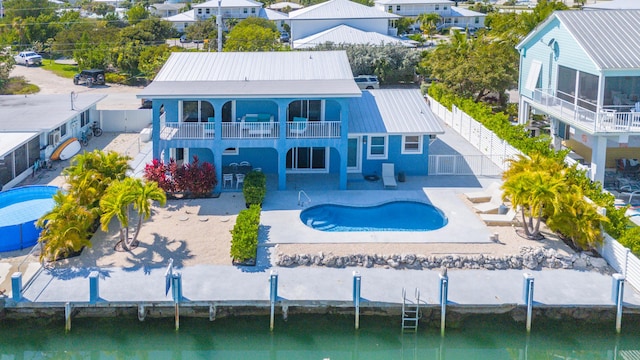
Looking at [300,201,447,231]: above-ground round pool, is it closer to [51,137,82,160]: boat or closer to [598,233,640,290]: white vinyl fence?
[598,233,640,290]: white vinyl fence

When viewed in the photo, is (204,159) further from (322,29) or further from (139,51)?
(322,29)

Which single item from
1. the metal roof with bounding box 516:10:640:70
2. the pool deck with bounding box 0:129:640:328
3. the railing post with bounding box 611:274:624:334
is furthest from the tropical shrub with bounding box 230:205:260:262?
the metal roof with bounding box 516:10:640:70

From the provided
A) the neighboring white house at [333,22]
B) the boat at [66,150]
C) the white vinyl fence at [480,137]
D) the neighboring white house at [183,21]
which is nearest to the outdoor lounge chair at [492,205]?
the white vinyl fence at [480,137]

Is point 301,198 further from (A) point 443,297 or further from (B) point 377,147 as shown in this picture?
(A) point 443,297

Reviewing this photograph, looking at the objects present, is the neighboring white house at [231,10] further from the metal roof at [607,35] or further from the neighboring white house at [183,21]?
the metal roof at [607,35]

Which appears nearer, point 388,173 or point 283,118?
point 283,118

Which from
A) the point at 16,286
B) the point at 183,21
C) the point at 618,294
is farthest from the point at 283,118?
the point at 183,21

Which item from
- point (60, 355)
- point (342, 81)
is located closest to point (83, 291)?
point (60, 355)
